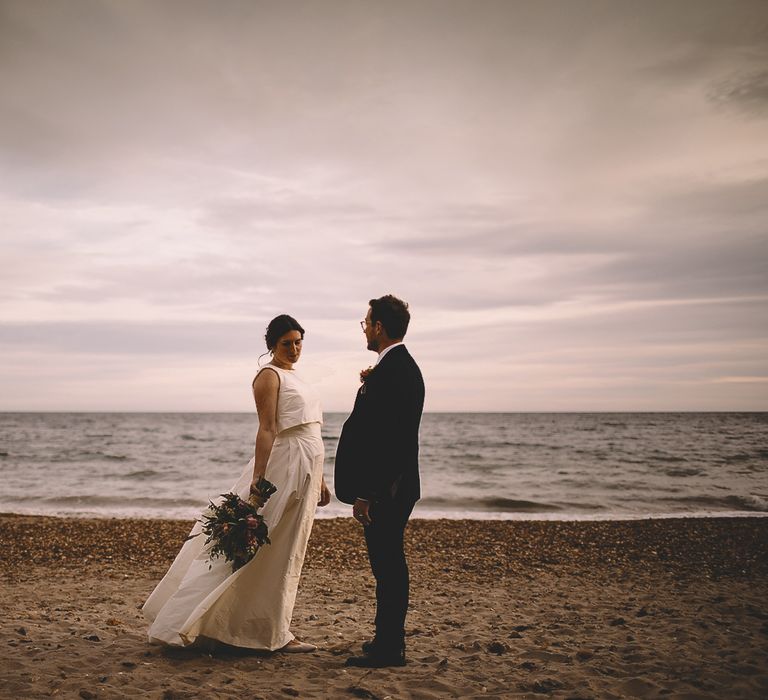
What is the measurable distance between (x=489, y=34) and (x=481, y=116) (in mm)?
1620

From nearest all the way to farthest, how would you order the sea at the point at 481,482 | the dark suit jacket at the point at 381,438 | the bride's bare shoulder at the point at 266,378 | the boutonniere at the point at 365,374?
the dark suit jacket at the point at 381,438 < the boutonniere at the point at 365,374 < the bride's bare shoulder at the point at 266,378 < the sea at the point at 481,482

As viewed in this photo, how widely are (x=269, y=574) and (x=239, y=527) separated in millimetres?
473

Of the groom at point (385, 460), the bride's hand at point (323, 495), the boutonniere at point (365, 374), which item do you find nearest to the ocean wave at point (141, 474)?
the bride's hand at point (323, 495)

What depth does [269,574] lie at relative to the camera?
4.15 m

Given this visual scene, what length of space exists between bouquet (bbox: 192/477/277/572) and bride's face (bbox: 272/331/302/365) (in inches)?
36.0

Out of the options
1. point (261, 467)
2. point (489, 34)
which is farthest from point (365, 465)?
point (489, 34)

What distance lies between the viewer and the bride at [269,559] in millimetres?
4062

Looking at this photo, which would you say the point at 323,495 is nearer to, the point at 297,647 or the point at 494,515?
the point at 297,647

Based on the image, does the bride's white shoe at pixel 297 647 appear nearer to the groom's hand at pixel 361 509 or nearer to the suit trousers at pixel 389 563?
the suit trousers at pixel 389 563

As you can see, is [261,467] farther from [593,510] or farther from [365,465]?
[593,510]

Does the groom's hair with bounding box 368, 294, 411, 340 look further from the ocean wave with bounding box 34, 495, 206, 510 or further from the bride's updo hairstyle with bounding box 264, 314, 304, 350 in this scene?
the ocean wave with bounding box 34, 495, 206, 510

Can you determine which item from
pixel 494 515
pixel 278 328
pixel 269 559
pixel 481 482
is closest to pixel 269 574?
pixel 269 559

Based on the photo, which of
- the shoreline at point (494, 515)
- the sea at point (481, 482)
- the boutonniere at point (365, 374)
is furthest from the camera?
the sea at point (481, 482)

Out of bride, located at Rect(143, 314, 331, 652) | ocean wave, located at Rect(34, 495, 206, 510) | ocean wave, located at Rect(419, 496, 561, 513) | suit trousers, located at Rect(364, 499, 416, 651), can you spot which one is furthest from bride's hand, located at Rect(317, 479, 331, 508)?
ocean wave, located at Rect(34, 495, 206, 510)
